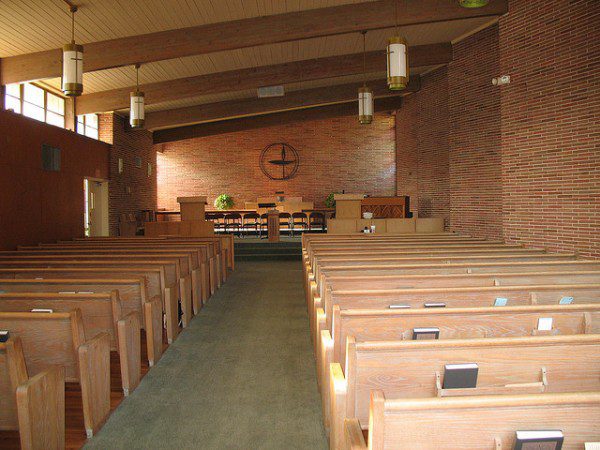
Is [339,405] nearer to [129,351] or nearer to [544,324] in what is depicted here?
[544,324]

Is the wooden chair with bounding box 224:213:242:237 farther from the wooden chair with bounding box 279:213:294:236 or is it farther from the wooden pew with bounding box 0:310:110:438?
the wooden pew with bounding box 0:310:110:438

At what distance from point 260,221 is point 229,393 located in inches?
455

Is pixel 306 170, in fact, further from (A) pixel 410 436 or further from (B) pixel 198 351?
(A) pixel 410 436

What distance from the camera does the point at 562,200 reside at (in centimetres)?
640

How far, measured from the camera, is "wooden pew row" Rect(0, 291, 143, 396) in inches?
126

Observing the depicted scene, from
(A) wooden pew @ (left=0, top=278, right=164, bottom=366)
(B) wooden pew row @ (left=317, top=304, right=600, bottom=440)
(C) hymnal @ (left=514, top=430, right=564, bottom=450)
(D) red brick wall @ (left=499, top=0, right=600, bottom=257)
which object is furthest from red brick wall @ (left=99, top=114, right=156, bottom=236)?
(C) hymnal @ (left=514, top=430, right=564, bottom=450)

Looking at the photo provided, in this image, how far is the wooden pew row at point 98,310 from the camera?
10.5 feet

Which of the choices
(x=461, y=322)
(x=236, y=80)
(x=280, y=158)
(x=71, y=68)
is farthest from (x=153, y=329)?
(x=280, y=158)

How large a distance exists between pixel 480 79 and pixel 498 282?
7816mm

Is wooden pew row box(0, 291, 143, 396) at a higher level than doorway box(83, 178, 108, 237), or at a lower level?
lower

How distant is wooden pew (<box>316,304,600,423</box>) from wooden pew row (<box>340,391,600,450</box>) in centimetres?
112

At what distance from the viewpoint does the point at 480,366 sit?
193 cm

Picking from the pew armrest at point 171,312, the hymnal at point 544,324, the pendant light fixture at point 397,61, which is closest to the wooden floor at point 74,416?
the pew armrest at point 171,312

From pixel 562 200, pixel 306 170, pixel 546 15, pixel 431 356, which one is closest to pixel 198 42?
pixel 546 15
